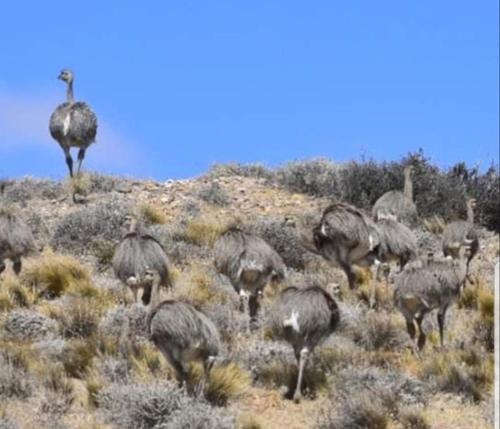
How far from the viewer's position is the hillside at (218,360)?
15.6m

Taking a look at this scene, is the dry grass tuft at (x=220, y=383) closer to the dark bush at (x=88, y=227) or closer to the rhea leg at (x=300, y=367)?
the rhea leg at (x=300, y=367)

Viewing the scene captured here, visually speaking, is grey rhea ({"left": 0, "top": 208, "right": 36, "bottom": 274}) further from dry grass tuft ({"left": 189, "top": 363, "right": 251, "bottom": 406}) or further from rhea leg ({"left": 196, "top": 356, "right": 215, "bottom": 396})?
rhea leg ({"left": 196, "top": 356, "right": 215, "bottom": 396})

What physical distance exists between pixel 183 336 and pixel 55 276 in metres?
5.93

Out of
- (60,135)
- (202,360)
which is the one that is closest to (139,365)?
(202,360)

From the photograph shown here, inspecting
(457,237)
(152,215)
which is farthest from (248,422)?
(152,215)

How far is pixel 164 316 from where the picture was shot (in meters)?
15.4

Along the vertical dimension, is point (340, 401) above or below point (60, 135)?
below

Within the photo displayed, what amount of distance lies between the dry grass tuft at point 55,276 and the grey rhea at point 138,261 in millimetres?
1313

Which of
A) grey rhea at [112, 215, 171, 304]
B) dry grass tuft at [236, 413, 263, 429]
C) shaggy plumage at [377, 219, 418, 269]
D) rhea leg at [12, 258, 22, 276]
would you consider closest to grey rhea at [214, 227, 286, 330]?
grey rhea at [112, 215, 171, 304]

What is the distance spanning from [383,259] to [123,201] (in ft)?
22.5

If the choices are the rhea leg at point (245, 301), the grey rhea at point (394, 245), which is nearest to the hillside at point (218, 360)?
the rhea leg at point (245, 301)

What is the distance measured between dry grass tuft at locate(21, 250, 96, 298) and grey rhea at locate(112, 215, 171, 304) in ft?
4.31

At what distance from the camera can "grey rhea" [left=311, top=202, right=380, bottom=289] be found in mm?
20344

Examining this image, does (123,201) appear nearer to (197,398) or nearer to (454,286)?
(454,286)
